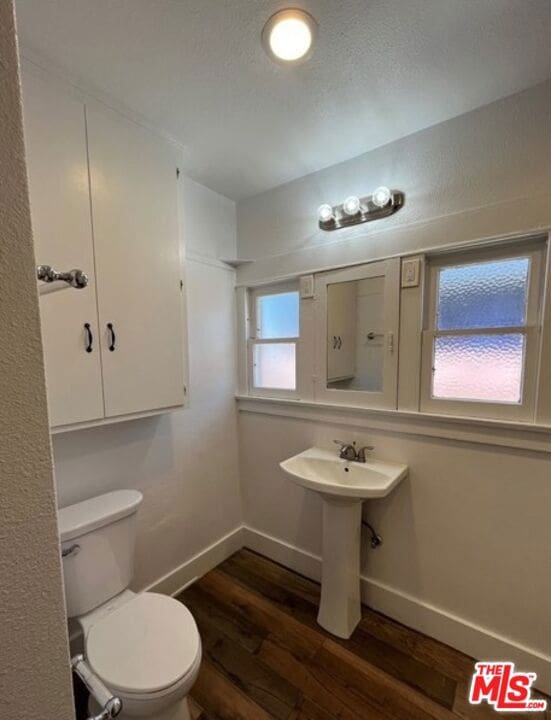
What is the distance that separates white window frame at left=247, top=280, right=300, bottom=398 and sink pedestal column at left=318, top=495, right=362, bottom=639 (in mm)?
708

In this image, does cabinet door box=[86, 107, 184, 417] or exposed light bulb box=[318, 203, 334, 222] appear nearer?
cabinet door box=[86, 107, 184, 417]

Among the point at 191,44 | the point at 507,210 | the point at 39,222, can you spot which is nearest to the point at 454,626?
the point at 507,210

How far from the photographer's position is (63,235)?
117 centimetres

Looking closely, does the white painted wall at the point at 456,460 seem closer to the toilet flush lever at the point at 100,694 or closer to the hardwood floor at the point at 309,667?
the hardwood floor at the point at 309,667

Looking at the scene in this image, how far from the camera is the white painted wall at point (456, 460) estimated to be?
1.32 meters

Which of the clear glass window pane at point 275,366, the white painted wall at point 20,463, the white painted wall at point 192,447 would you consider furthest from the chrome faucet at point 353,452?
the white painted wall at point 20,463

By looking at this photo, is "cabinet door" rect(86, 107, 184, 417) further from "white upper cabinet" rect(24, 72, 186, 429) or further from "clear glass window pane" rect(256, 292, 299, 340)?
"clear glass window pane" rect(256, 292, 299, 340)

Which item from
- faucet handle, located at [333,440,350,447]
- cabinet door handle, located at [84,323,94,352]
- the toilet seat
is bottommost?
the toilet seat

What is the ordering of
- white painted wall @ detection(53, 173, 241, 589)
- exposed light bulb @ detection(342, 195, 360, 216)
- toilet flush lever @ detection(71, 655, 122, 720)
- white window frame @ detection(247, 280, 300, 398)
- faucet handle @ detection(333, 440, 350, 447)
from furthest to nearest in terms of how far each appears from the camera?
white window frame @ detection(247, 280, 300, 398) < faucet handle @ detection(333, 440, 350, 447) < exposed light bulb @ detection(342, 195, 360, 216) < white painted wall @ detection(53, 173, 241, 589) < toilet flush lever @ detection(71, 655, 122, 720)

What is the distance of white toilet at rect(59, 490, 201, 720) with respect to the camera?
1005 millimetres

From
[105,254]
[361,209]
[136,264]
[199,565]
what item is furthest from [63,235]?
[199,565]

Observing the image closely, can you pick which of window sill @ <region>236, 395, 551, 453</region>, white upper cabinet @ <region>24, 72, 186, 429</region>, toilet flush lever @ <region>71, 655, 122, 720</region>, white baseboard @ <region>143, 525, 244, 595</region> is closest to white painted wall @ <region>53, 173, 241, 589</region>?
white baseboard @ <region>143, 525, 244, 595</region>

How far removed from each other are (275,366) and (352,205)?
3.49 ft

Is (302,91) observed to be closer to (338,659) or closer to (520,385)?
(520,385)
